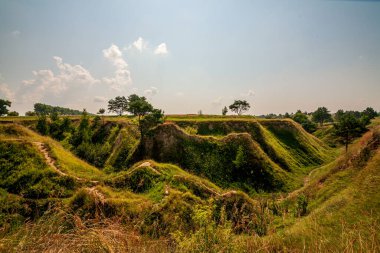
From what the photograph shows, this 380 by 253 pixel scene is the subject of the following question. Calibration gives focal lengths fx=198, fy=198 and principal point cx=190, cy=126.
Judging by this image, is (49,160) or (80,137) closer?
(49,160)

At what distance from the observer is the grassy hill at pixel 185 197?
4559 mm

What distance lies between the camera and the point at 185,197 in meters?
19.4

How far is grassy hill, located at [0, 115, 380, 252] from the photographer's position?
4.56m

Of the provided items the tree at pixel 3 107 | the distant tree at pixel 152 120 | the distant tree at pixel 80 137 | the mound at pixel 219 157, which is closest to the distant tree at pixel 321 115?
the mound at pixel 219 157

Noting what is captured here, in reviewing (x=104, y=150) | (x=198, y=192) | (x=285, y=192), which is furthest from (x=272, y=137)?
(x=104, y=150)

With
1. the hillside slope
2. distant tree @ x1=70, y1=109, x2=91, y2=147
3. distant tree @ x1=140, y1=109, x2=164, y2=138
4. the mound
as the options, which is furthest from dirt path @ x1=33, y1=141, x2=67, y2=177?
distant tree @ x1=70, y1=109, x2=91, y2=147

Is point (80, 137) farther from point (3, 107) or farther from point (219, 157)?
point (3, 107)

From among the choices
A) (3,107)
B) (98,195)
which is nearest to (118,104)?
(3,107)

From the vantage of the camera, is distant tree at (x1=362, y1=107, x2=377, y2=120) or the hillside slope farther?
distant tree at (x1=362, y1=107, x2=377, y2=120)

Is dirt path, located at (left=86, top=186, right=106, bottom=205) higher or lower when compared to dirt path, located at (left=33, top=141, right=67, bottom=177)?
lower

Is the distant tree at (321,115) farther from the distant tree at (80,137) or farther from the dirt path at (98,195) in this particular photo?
the dirt path at (98,195)

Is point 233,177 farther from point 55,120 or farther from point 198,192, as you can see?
point 55,120

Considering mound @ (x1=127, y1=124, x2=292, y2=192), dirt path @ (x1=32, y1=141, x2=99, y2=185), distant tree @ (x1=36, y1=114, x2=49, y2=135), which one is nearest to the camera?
dirt path @ (x1=32, y1=141, x2=99, y2=185)

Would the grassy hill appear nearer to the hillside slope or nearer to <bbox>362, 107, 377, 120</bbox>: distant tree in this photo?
the hillside slope
